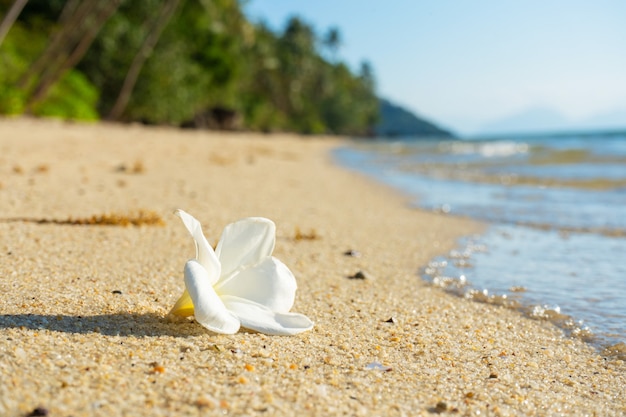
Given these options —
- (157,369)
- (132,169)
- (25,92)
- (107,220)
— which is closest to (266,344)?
(157,369)

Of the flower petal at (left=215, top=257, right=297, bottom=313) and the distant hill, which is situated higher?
the distant hill

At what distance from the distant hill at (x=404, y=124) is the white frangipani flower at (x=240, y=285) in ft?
461

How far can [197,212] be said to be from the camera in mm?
5184

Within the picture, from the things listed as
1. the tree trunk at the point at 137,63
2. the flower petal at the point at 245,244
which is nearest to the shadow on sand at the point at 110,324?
the flower petal at the point at 245,244

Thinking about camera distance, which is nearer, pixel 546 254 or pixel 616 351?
pixel 616 351

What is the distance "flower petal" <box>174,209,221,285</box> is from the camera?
2168mm

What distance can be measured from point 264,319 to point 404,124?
15565 centimetres

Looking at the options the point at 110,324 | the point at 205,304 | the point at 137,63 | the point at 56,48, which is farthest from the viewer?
the point at 137,63

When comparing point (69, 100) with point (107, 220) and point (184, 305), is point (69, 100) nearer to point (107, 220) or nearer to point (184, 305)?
point (107, 220)

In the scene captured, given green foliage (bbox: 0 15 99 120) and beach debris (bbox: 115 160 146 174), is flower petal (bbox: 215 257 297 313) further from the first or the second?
green foliage (bbox: 0 15 99 120)

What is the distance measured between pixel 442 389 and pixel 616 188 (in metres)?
8.65

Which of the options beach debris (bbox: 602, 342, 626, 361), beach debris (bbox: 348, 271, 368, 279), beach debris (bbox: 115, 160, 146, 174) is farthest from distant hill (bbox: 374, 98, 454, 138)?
beach debris (bbox: 602, 342, 626, 361)

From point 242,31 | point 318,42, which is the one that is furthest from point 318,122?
point 242,31

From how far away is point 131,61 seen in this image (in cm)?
2438
